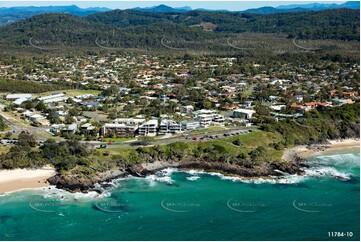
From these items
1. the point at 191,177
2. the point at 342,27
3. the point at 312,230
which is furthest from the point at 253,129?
the point at 342,27

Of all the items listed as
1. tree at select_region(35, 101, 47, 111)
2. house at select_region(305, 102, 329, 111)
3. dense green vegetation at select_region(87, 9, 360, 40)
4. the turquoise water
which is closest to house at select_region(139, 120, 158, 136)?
the turquoise water

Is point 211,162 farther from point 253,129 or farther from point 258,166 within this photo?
point 253,129

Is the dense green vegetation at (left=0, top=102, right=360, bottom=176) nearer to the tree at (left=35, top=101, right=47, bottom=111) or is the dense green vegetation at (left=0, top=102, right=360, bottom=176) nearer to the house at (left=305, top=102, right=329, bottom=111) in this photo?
the house at (left=305, top=102, right=329, bottom=111)

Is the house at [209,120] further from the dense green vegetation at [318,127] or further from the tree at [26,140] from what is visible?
the tree at [26,140]

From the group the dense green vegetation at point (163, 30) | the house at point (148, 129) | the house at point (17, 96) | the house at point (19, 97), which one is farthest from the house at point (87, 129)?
the dense green vegetation at point (163, 30)

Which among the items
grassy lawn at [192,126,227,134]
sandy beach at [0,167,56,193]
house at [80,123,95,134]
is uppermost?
house at [80,123,95,134]

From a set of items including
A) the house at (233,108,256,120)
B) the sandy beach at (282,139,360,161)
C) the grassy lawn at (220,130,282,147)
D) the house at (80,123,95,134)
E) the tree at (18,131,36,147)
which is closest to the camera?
the tree at (18,131,36,147)

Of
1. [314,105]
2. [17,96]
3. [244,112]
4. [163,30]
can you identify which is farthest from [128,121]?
[163,30]

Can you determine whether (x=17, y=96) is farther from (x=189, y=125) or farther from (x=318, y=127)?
(x=318, y=127)
